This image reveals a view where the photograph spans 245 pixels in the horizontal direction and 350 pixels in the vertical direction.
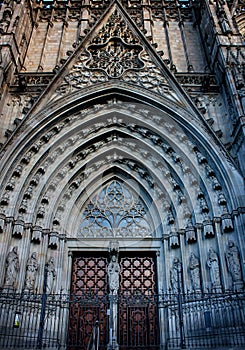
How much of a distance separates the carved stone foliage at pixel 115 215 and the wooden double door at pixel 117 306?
0.74 m

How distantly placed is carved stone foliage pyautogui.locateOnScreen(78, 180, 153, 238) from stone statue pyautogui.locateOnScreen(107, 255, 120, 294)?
1.04 meters

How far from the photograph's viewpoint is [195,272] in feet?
29.7

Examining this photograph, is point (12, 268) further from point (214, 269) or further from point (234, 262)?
point (234, 262)

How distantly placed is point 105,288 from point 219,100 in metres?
7.18

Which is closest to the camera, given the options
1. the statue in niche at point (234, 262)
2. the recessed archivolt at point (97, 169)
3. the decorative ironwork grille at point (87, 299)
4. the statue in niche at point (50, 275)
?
the statue in niche at point (234, 262)

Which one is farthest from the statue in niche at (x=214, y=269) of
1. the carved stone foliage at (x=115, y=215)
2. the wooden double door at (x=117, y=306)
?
the carved stone foliage at (x=115, y=215)

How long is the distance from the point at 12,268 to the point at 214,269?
519 centimetres

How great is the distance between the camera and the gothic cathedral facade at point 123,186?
28.5 ft

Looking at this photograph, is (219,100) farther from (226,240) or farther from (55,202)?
(55,202)

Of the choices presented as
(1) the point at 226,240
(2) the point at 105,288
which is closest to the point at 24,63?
(2) the point at 105,288

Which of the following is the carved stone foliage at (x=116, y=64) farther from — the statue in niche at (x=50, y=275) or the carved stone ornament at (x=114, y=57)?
the statue in niche at (x=50, y=275)

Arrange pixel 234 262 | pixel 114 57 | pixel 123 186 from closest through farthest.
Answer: pixel 234 262 < pixel 123 186 < pixel 114 57

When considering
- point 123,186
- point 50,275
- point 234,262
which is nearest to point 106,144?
point 123,186

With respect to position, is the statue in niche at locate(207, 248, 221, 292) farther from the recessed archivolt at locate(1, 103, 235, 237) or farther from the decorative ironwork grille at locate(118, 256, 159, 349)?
the decorative ironwork grille at locate(118, 256, 159, 349)
